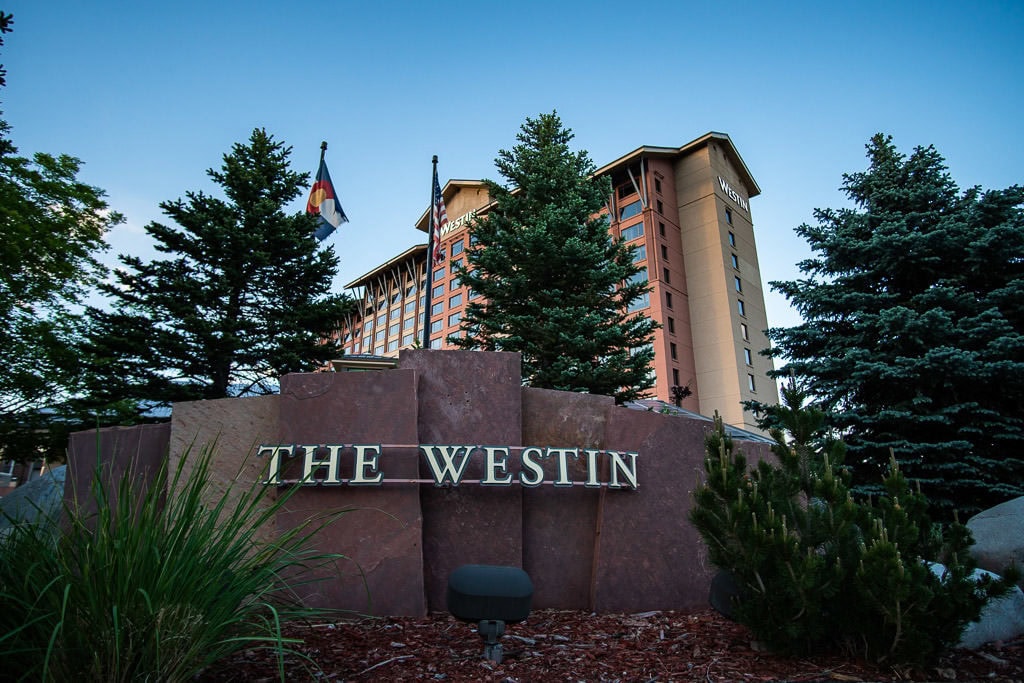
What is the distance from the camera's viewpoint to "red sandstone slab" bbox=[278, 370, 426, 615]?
4453mm

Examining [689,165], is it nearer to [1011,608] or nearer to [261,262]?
[261,262]

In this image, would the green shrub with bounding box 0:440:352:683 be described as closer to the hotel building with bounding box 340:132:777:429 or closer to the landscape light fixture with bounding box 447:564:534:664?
the landscape light fixture with bounding box 447:564:534:664

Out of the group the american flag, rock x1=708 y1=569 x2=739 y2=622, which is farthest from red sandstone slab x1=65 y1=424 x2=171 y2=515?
the american flag

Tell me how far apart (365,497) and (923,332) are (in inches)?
380

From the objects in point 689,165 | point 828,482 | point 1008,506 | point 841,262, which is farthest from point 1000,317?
point 689,165

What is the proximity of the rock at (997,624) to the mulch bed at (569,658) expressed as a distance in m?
0.06

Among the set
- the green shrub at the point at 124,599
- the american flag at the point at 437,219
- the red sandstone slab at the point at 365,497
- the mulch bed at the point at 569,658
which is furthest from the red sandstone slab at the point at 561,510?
the american flag at the point at 437,219

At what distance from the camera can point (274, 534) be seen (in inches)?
181

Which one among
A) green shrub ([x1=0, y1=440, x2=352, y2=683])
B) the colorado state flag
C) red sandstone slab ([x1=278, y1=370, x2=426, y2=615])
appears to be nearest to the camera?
green shrub ([x1=0, y1=440, x2=352, y2=683])

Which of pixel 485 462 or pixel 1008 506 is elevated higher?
pixel 485 462

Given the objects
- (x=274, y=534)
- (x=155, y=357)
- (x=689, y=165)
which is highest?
(x=689, y=165)

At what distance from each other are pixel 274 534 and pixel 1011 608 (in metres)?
5.22

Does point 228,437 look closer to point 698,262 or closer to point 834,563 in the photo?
point 834,563

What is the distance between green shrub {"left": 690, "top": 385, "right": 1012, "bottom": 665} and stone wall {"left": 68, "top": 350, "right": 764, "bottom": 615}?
1.63 m
